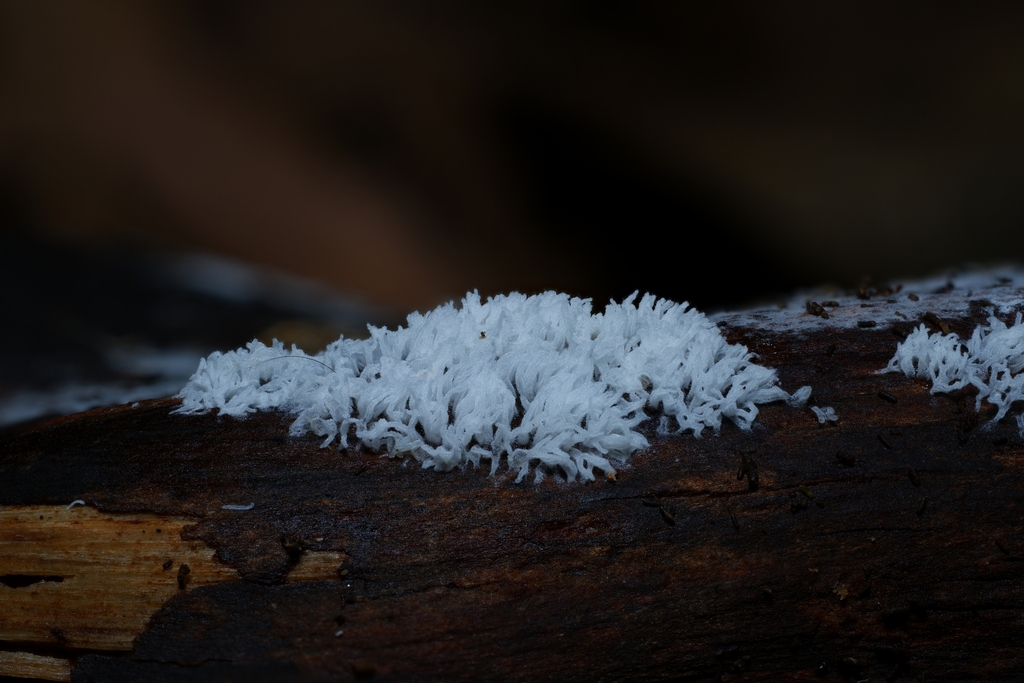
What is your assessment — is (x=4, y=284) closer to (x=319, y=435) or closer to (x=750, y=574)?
(x=319, y=435)

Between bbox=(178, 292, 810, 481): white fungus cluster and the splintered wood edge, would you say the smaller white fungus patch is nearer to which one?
bbox=(178, 292, 810, 481): white fungus cluster

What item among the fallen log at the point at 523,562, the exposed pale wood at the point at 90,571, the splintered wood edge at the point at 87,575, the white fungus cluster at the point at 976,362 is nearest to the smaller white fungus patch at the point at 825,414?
the fallen log at the point at 523,562

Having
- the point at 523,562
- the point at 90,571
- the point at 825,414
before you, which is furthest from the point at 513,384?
the point at 90,571

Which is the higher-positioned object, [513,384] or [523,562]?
[513,384]

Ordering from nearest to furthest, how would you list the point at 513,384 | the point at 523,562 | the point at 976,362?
1. the point at 523,562
2. the point at 513,384
3. the point at 976,362

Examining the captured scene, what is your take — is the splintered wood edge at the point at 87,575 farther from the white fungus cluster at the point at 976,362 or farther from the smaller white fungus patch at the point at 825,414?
the white fungus cluster at the point at 976,362

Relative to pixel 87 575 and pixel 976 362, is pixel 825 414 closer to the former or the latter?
pixel 976 362

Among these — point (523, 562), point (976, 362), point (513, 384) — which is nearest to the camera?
point (523, 562)
